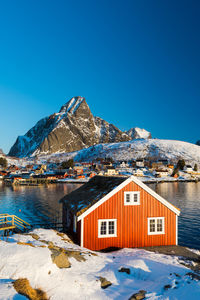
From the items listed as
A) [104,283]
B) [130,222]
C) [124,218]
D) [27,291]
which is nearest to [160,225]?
[130,222]

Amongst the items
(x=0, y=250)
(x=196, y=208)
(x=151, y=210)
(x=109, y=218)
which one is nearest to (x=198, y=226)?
(x=196, y=208)

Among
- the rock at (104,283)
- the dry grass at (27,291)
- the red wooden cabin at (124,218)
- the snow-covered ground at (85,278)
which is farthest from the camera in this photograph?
the red wooden cabin at (124,218)

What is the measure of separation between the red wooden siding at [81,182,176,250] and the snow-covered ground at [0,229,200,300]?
6.05 meters

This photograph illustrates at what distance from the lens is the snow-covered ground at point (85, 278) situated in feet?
32.0

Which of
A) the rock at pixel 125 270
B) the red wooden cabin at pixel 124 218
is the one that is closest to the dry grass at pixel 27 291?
the rock at pixel 125 270

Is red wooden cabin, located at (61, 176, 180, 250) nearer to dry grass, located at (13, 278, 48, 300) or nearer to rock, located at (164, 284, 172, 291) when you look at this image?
rock, located at (164, 284, 172, 291)

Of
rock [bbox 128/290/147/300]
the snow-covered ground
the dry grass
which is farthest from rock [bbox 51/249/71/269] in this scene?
rock [bbox 128/290/147/300]

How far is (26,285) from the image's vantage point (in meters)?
9.27

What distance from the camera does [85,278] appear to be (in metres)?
11.1

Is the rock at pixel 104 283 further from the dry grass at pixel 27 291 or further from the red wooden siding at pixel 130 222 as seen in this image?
the red wooden siding at pixel 130 222

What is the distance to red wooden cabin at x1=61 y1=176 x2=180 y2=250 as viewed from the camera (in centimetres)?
2017

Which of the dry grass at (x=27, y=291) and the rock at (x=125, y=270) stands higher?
the dry grass at (x=27, y=291)

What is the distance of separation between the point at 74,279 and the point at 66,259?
1802 millimetres

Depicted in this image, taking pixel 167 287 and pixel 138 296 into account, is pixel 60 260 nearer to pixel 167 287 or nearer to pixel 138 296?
pixel 138 296
